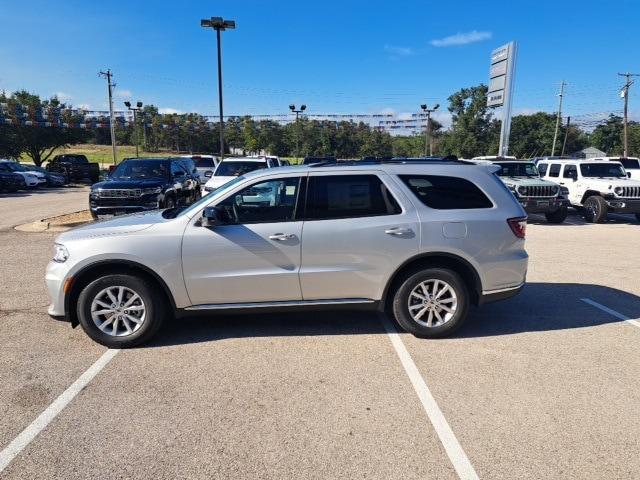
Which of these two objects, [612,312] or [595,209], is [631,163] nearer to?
[595,209]

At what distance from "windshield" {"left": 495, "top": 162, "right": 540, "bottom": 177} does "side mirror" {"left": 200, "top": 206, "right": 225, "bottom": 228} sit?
41.2 feet

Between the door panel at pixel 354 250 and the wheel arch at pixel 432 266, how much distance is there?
0.26ft

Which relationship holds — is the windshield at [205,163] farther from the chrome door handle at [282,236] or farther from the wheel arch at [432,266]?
the wheel arch at [432,266]

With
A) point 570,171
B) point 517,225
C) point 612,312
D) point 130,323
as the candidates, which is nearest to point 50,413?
point 130,323

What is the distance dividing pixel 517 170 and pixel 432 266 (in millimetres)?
11812

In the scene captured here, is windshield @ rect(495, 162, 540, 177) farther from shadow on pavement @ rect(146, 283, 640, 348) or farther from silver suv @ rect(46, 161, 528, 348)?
silver suv @ rect(46, 161, 528, 348)

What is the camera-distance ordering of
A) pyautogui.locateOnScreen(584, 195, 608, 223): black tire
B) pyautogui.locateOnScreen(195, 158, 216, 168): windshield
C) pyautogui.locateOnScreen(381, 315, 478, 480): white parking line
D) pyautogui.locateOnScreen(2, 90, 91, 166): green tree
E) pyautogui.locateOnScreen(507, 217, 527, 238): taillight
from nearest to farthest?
pyautogui.locateOnScreen(381, 315, 478, 480): white parking line
pyautogui.locateOnScreen(507, 217, 527, 238): taillight
pyautogui.locateOnScreen(584, 195, 608, 223): black tire
pyautogui.locateOnScreen(195, 158, 216, 168): windshield
pyautogui.locateOnScreen(2, 90, 91, 166): green tree

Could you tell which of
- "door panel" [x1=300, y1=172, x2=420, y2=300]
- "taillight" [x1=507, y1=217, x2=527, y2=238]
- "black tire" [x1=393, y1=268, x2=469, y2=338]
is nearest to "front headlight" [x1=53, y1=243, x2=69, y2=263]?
"door panel" [x1=300, y1=172, x2=420, y2=300]

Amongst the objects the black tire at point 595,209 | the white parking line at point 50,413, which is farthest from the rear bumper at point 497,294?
the black tire at point 595,209

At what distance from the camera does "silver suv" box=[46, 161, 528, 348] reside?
430cm

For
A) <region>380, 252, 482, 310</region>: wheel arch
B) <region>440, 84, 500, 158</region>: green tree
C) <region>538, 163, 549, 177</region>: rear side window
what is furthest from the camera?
<region>440, 84, 500, 158</region>: green tree

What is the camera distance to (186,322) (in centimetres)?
514

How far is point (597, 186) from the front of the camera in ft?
45.6

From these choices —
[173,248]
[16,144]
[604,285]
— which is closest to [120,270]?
[173,248]
